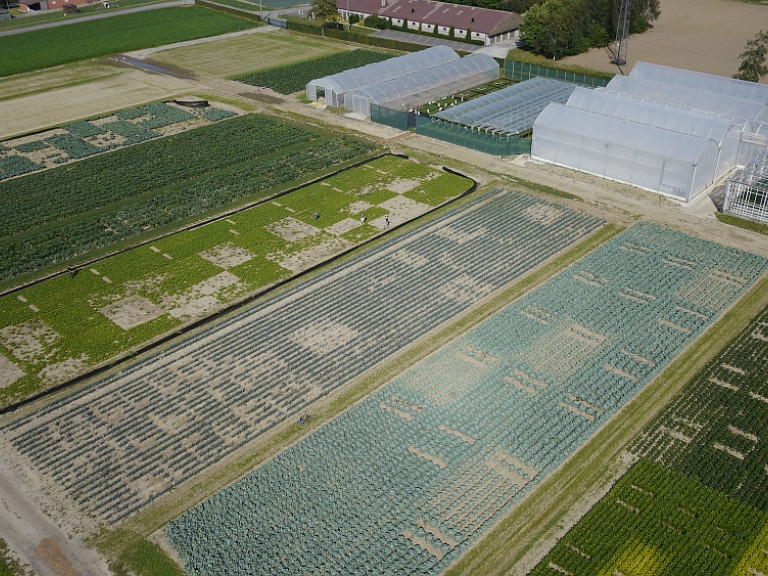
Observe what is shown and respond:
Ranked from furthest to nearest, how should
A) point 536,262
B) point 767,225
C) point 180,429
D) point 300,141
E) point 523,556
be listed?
point 300,141 < point 767,225 < point 536,262 < point 180,429 < point 523,556

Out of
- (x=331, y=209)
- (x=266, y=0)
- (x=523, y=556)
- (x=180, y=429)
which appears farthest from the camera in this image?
(x=266, y=0)

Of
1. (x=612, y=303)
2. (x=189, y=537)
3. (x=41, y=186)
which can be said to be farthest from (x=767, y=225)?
(x=41, y=186)

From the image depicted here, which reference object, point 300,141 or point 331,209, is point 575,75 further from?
point 331,209

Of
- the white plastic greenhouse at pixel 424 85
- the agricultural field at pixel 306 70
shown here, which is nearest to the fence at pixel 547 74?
the white plastic greenhouse at pixel 424 85

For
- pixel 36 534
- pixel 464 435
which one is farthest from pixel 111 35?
pixel 464 435

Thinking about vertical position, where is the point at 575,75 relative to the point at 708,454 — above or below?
above

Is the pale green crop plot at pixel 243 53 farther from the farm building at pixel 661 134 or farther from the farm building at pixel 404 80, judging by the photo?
the farm building at pixel 661 134
